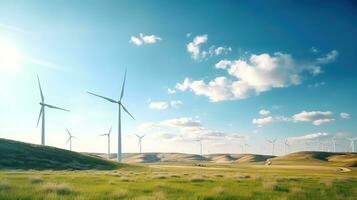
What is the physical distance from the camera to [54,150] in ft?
435

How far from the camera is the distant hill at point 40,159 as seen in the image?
99.9 metres

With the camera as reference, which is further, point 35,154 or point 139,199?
point 35,154

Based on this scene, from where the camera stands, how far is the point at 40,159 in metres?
112

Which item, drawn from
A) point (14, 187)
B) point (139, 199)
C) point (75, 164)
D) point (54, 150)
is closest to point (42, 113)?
point (54, 150)

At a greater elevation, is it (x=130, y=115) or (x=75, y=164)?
(x=130, y=115)

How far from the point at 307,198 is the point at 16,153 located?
102884 millimetres

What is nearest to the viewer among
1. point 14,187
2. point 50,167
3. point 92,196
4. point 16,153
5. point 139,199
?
point 139,199

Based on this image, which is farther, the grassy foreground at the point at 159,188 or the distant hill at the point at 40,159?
the distant hill at the point at 40,159

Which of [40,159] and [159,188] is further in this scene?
[40,159]

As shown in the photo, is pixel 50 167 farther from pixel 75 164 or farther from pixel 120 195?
pixel 120 195

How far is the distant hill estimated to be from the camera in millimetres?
99944

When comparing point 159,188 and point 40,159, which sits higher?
point 159,188

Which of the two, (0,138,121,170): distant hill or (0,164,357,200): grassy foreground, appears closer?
(0,164,357,200): grassy foreground

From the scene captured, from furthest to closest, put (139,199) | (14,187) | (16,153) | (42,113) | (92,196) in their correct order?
(42,113)
(16,153)
(14,187)
(92,196)
(139,199)
